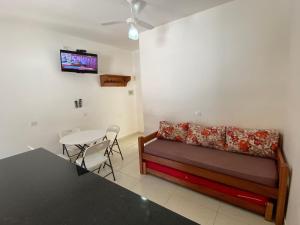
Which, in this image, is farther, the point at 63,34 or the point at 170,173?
the point at 63,34

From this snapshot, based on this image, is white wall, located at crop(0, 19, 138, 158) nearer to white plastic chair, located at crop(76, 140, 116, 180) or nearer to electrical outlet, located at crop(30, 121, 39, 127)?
electrical outlet, located at crop(30, 121, 39, 127)

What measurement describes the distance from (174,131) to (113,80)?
94.6 inches

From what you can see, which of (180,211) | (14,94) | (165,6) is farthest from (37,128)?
(165,6)

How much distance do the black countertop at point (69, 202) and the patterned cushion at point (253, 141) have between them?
75.5 inches

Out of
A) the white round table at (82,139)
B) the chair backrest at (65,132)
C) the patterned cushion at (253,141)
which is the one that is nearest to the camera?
the patterned cushion at (253,141)

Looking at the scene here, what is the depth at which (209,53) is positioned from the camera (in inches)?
103

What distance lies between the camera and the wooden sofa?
63.9 inches

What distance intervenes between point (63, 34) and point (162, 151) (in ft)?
10.1

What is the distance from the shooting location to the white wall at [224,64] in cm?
214

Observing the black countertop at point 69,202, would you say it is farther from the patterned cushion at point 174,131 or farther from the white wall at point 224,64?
the white wall at point 224,64

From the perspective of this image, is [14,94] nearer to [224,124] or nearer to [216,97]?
[216,97]

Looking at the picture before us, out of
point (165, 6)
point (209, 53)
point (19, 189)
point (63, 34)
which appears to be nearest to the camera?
point (19, 189)

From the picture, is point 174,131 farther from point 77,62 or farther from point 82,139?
point 77,62

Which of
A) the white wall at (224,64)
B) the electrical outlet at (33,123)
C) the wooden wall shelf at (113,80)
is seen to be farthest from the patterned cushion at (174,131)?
the electrical outlet at (33,123)
